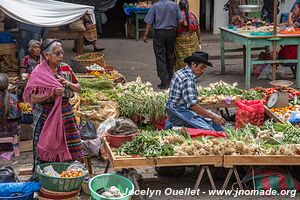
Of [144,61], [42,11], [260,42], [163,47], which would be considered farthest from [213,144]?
[144,61]

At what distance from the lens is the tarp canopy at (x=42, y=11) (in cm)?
924

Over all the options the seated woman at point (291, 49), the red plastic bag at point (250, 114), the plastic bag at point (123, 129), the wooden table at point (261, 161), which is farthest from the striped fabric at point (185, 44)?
the wooden table at point (261, 161)

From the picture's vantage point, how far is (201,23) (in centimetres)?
2044

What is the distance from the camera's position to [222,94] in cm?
909

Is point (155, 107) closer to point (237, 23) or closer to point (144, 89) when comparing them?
point (144, 89)

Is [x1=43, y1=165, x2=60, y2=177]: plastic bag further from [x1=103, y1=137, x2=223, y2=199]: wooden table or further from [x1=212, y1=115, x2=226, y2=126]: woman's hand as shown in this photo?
[x1=212, y1=115, x2=226, y2=126]: woman's hand

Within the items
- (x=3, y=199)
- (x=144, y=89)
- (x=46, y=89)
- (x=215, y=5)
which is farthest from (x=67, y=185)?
(x=215, y=5)

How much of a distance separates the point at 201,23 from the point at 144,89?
11.7 metres

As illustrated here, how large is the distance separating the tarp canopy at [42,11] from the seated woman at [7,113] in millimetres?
1838

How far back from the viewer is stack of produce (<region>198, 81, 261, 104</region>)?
8.74 metres

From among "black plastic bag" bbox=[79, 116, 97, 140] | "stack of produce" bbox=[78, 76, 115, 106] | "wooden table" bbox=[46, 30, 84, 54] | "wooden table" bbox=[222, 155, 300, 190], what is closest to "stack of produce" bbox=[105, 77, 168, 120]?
"stack of produce" bbox=[78, 76, 115, 106]

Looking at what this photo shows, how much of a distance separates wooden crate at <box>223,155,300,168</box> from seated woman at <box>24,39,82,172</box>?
1722 mm

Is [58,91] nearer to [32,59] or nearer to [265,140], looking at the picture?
[265,140]

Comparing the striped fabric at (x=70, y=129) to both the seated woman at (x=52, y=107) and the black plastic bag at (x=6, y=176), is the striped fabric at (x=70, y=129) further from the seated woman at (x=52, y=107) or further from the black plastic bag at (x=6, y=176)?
the black plastic bag at (x=6, y=176)
